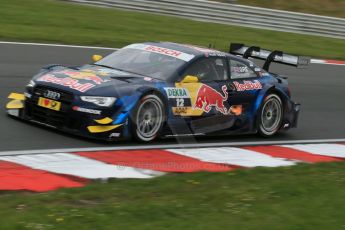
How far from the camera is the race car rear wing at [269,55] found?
34.0 ft

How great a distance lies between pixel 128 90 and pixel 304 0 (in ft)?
72.8

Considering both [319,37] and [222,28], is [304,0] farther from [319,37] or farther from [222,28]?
[222,28]

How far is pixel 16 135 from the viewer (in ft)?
27.2

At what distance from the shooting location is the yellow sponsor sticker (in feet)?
27.6

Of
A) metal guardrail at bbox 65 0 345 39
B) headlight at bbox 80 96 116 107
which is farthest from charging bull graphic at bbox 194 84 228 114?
metal guardrail at bbox 65 0 345 39

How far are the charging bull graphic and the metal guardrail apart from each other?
12974 millimetres

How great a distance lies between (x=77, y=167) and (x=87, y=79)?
1823mm

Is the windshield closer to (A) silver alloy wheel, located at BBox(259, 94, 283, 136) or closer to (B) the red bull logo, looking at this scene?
(B) the red bull logo

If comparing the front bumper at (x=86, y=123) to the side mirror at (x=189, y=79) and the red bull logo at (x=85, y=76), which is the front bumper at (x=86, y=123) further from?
the side mirror at (x=189, y=79)

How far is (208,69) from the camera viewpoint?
9.60 meters

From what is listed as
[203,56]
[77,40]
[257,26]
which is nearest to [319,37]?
[257,26]

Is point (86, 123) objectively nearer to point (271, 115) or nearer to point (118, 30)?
point (271, 115)

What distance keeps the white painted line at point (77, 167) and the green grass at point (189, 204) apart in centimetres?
30

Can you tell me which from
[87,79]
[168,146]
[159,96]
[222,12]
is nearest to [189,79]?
[159,96]
